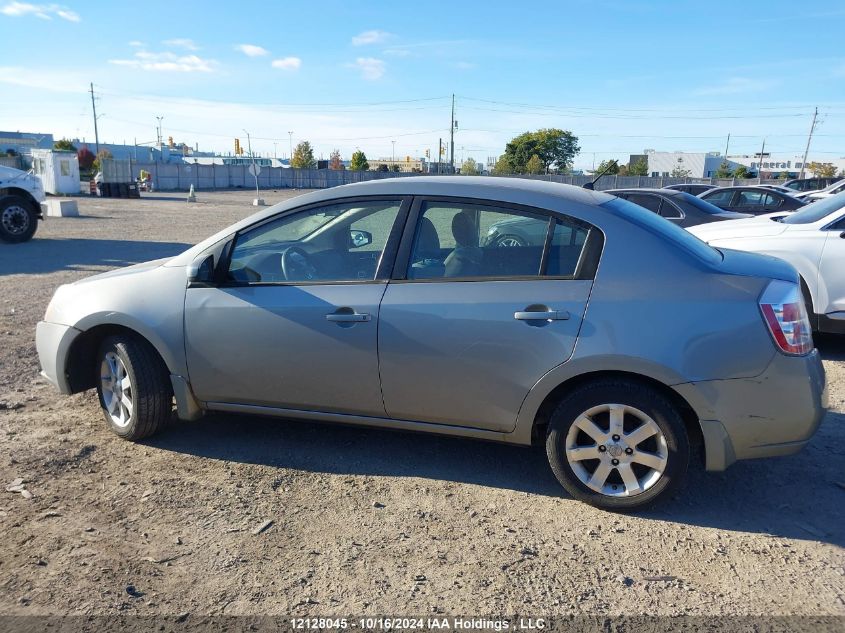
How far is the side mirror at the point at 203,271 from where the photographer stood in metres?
4.00

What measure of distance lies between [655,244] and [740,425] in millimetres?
990

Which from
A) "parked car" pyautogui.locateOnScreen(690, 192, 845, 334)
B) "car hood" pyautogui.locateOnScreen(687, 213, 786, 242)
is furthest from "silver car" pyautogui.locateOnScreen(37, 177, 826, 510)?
"car hood" pyautogui.locateOnScreen(687, 213, 786, 242)

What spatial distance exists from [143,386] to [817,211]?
21.4 ft

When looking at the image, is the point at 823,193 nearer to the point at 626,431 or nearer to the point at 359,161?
the point at 626,431

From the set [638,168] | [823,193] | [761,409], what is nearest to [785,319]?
[761,409]

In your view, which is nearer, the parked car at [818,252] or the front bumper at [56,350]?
the front bumper at [56,350]

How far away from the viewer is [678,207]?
11.3 meters

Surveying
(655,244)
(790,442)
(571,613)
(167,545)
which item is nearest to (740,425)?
(790,442)

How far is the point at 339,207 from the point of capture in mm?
4004

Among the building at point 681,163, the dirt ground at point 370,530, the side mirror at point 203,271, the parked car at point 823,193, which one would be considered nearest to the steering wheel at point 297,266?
the side mirror at point 203,271

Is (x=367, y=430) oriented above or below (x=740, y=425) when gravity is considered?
below

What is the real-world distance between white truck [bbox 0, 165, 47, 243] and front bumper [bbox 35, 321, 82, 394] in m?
12.0

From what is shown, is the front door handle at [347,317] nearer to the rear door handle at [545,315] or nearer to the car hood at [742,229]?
the rear door handle at [545,315]

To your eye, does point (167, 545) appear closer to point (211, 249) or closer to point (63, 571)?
point (63, 571)
